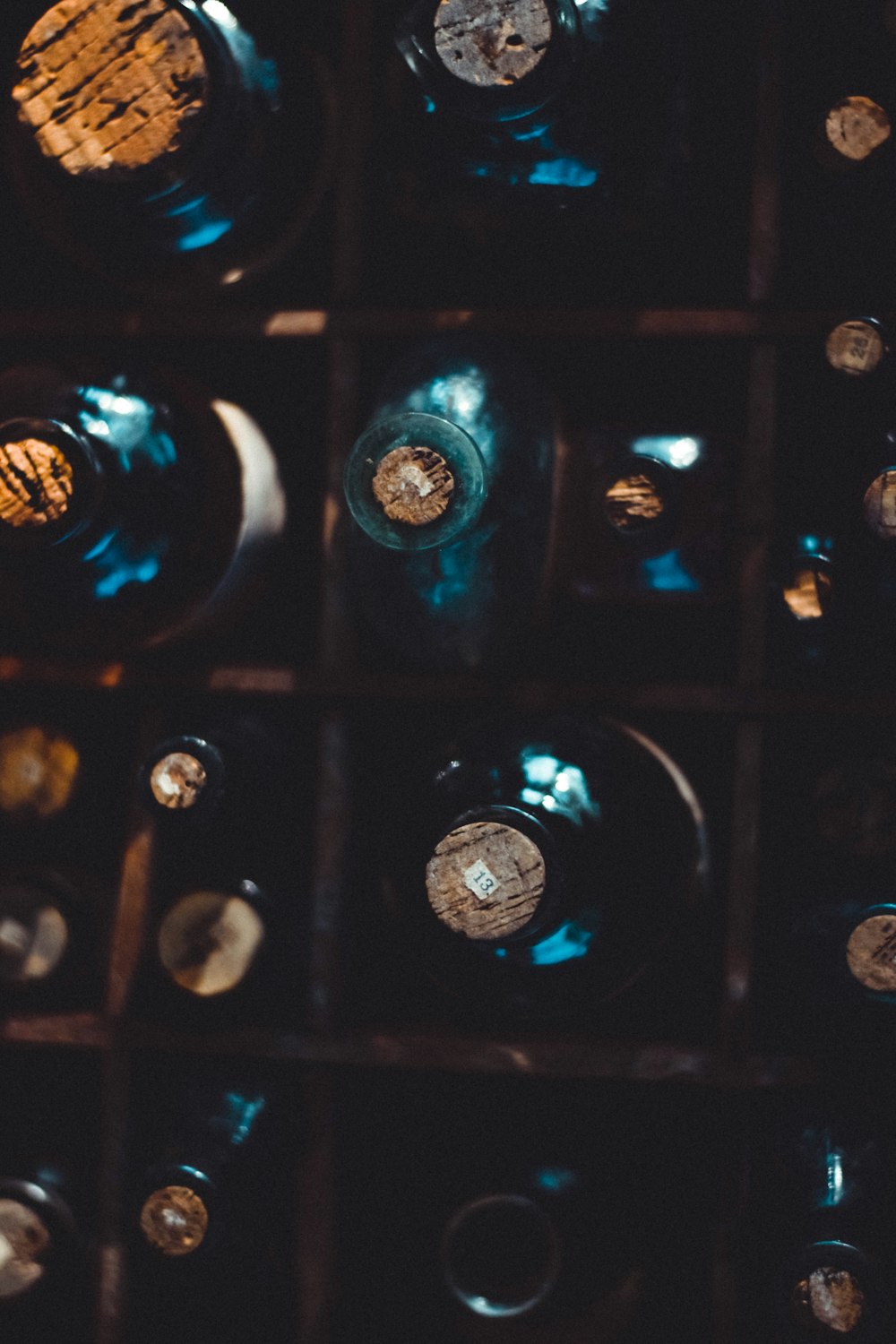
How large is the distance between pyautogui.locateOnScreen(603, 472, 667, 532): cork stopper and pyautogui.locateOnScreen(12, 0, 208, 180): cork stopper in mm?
326

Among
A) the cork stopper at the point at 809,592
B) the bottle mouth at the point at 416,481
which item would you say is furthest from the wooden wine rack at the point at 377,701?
the bottle mouth at the point at 416,481

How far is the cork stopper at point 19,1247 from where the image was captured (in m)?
0.65

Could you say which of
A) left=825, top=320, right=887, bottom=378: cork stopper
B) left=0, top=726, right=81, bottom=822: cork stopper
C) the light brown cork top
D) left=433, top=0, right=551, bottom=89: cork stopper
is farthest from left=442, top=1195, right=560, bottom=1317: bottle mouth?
left=433, top=0, right=551, bottom=89: cork stopper

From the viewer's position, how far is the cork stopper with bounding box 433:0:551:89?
0.51 m

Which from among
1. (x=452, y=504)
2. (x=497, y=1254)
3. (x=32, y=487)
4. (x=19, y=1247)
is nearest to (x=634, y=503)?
(x=452, y=504)

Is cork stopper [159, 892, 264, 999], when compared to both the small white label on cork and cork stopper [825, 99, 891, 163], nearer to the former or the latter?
the small white label on cork

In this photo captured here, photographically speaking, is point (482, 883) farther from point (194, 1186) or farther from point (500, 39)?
point (500, 39)

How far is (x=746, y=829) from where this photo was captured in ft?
2.07

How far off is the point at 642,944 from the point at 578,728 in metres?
0.14

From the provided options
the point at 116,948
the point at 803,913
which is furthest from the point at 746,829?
the point at 116,948

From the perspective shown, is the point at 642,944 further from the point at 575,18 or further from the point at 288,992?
the point at 575,18

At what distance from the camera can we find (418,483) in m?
0.52

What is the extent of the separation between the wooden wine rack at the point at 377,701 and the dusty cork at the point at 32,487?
0.17m

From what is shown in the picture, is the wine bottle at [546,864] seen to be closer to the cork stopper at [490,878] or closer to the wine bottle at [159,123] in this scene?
the cork stopper at [490,878]
